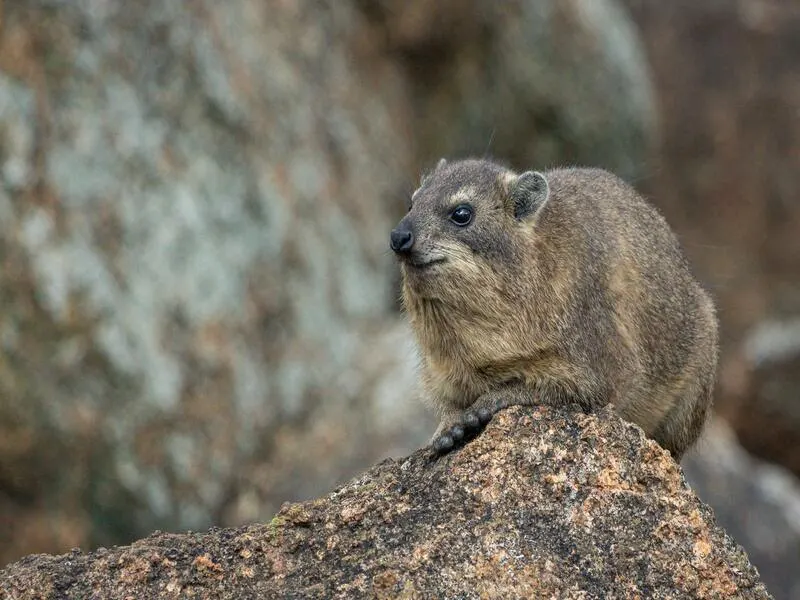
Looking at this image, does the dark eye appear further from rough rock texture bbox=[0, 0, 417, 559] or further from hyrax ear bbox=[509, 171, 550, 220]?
rough rock texture bbox=[0, 0, 417, 559]

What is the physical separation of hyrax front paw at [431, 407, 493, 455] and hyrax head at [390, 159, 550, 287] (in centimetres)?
95

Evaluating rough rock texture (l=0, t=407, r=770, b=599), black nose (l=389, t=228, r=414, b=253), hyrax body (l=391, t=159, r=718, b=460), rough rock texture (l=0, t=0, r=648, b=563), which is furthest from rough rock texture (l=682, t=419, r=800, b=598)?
rough rock texture (l=0, t=407, r=770, b=599)

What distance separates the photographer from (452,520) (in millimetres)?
6113

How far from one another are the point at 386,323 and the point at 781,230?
8840 mm

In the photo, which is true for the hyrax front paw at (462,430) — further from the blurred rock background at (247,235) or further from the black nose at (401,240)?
the blurred rock background at (247,235)

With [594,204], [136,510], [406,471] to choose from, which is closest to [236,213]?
[136,510]

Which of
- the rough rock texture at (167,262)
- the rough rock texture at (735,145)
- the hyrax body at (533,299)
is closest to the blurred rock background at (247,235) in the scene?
the rough rock texture at (167,262)

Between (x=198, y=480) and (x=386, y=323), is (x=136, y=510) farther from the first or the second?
(x=386, y=323)

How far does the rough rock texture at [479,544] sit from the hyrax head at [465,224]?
60.6 inches

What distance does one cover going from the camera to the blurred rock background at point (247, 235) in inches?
491

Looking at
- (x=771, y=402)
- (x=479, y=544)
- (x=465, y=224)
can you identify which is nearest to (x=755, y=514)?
(x=771, y=402)

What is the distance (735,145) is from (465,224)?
1530 centimetres

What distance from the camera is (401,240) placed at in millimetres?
7621

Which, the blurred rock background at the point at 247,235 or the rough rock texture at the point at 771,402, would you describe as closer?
the blurred rock background at the point at 247,235
